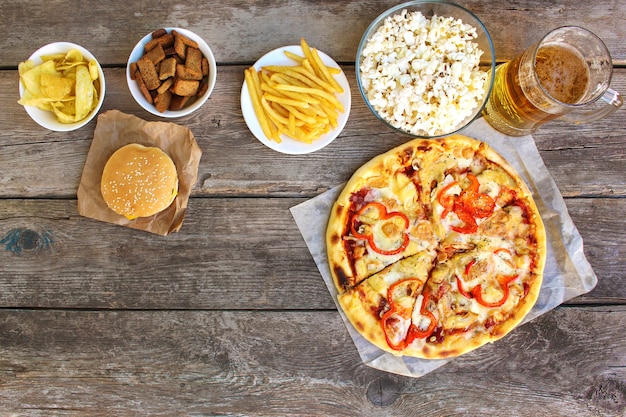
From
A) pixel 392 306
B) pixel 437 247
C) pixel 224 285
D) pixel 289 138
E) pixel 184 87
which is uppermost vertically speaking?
pixel 184 87

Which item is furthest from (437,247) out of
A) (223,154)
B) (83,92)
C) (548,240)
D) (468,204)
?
(83,92)

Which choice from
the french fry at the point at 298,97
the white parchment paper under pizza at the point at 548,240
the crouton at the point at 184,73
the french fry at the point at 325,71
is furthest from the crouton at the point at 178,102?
the white parchment paper under pizza at the point at 548,240

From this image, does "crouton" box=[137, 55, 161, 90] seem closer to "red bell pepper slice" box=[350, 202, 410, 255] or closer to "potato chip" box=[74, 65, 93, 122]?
"potato chip" box=[74, 65, 93, 122]

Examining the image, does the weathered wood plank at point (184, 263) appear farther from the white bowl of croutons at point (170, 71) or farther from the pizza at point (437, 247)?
the white bowl of croutons at point (170, 71)

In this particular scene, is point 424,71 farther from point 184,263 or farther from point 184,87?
point 184,263

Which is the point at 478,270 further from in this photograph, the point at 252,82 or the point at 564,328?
the point at 252,82

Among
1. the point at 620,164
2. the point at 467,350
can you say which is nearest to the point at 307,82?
the point at 467,350
